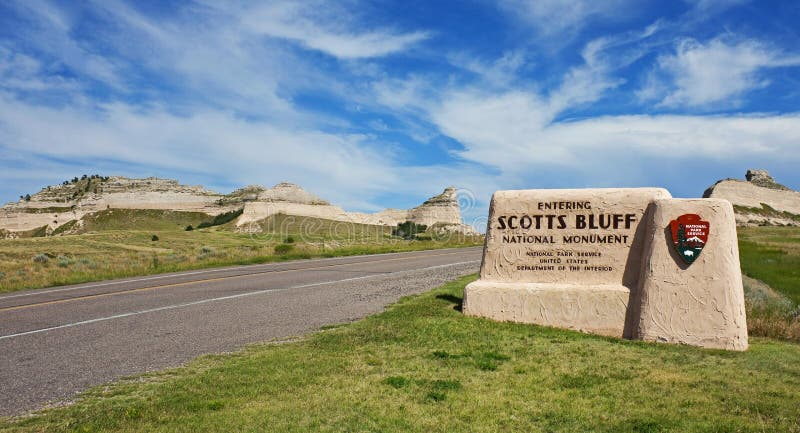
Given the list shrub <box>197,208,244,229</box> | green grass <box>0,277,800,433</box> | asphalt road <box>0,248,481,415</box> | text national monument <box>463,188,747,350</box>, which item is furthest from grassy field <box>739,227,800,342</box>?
shrub <box>197,208,244,229</box>

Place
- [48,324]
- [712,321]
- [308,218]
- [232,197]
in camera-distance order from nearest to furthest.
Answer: [712,321]
[48,324]
[308,218]
[232,197]

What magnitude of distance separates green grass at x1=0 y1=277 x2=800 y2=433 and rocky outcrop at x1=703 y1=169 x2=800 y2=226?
318ft

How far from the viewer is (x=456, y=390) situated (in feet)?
17.7

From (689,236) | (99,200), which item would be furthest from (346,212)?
(689,236)

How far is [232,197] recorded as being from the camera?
5330 inches

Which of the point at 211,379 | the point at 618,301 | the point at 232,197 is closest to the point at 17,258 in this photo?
the point at 211,379

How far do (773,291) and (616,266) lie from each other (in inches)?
558

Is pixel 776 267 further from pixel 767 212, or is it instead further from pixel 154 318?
pixel 767 212

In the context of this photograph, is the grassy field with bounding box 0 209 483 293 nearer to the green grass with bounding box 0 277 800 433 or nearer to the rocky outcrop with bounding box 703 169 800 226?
the green grass with bounding box 0 277 800 433

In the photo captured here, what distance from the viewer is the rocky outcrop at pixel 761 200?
89812 mm

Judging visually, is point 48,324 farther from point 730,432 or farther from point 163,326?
point 730,432

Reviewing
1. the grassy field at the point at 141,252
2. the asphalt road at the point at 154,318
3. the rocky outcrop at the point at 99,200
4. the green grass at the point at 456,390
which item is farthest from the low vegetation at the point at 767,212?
the rocky outcrop at the point at 99,200

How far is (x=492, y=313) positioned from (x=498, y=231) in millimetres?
1525

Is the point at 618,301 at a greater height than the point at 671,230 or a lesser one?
lesser
